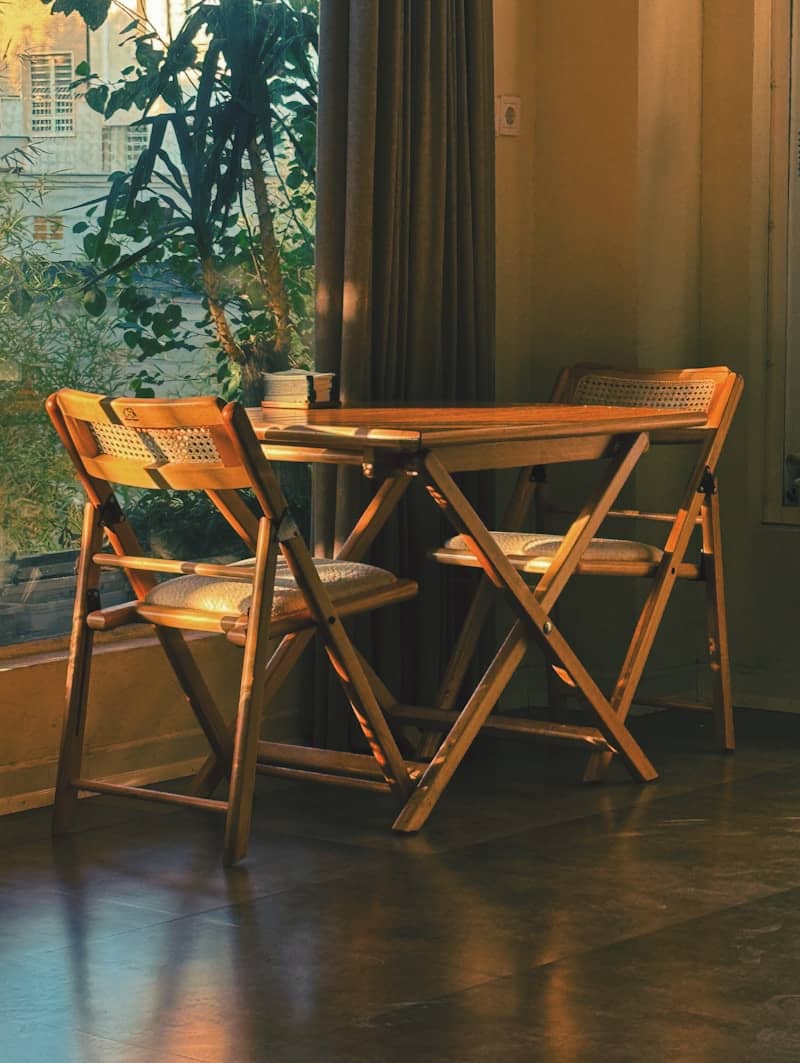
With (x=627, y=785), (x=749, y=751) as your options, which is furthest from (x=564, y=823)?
(x=749, y=751)

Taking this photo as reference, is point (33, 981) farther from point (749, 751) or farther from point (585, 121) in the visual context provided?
point (585, 121)

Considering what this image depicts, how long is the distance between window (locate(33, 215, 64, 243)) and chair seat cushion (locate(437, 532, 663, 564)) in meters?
1.16

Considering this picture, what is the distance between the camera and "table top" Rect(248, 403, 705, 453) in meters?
3.70

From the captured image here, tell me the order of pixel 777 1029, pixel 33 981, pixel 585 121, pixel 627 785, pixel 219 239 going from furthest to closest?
pixel 585 121 < pixel 219 239 < pixel 627 785 < pixel 33 981 < pixel 777 1029

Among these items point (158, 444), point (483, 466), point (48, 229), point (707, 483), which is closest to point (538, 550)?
point (483, 466)

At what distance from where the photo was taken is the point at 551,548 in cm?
430

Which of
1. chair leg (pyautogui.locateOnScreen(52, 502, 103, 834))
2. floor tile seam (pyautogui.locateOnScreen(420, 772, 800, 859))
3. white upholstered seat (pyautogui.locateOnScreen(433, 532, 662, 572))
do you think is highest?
white upholstered seat (pyautogui.locateOnScreen(433, 532, 662, 572))

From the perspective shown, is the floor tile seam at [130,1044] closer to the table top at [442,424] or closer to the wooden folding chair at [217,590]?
the wooden folding chair at [217,590]

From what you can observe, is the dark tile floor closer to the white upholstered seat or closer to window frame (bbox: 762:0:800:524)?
the white upholstered seat

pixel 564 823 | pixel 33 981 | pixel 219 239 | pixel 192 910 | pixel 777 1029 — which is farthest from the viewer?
pixel 219 239

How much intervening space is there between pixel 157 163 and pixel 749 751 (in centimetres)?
208

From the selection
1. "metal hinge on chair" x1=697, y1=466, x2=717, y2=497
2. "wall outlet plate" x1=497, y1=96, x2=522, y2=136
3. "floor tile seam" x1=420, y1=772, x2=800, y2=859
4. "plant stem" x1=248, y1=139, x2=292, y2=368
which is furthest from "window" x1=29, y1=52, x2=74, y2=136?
"floor tile seam" x1=420, y1=772, x2=800, y2=859

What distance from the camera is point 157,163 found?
4.55 meters

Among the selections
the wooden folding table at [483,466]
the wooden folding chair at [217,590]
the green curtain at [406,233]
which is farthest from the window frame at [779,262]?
the wooden folding chair at [217,590]
